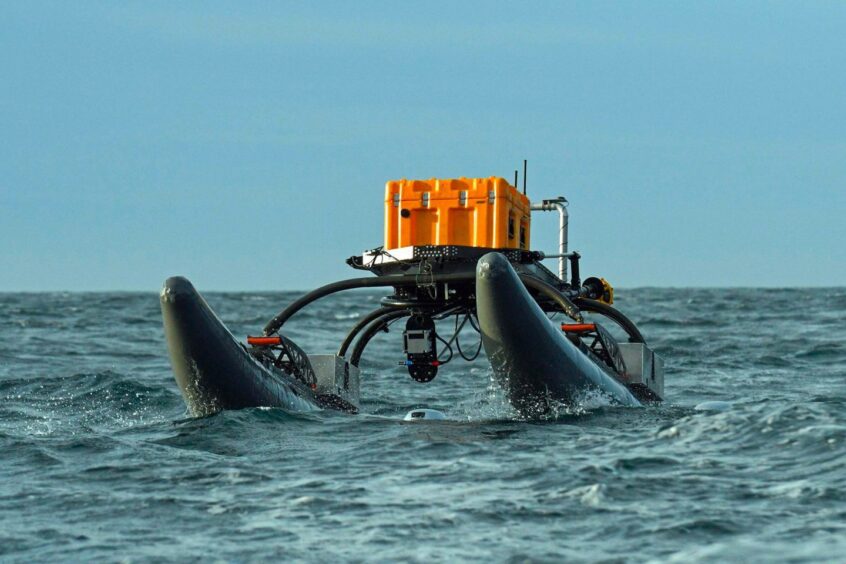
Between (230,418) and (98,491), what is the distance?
11.4ft

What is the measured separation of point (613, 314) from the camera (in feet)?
56.1

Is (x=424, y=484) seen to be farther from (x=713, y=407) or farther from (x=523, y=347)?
(x=713, y=407)

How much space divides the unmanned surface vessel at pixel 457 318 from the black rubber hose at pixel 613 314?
0.02 metres

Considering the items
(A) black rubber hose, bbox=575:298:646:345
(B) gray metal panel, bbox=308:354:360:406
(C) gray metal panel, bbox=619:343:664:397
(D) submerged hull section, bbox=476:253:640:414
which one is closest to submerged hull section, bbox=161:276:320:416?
(B) gray metal panel, bbox=308:354:360:406

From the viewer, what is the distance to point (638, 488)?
9.95 m

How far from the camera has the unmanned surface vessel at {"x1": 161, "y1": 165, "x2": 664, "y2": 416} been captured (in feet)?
44.7

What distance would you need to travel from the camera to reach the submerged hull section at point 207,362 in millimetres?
13656

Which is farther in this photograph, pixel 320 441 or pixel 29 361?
pixel 29 361

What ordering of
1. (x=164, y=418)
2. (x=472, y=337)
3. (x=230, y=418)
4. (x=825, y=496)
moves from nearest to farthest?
(x=825, y=496) → (x=230, y=418) → (x=164, y=418) → (x=472, y=337)

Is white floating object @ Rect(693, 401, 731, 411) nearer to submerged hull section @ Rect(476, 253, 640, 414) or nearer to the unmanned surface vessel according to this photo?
the unmanned surface vessel

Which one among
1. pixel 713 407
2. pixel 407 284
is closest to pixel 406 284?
pixel 407 284

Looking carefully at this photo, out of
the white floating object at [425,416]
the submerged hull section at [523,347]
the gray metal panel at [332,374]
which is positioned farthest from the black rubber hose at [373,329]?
the submerged hull section at [523,347]

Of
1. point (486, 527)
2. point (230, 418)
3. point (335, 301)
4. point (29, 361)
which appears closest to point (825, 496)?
point (486, 527)

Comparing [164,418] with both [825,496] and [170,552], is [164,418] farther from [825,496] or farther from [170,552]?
[825,496]
